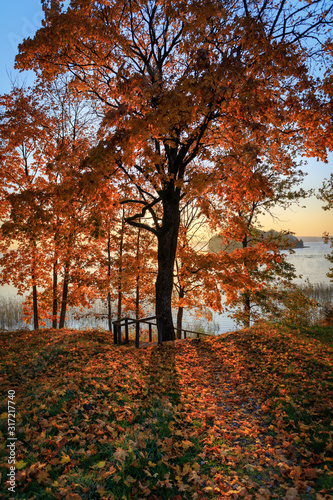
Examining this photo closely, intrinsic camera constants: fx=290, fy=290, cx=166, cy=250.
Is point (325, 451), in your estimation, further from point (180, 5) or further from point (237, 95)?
point (180, 5)

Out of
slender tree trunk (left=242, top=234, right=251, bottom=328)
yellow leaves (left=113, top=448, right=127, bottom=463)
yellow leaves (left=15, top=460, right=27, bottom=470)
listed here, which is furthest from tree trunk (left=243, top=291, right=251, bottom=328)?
yellow leaves (left=15, top=460, right=27, bottom=470)

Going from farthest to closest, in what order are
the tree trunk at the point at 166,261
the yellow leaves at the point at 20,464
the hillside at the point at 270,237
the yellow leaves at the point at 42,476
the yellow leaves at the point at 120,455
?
the hillside at the point at 270,237, the tree trunk at the point at 166,261, the yellow leaves at the point at 120,455, the yellow leaves at the point at 20,464, the yellow leaves at the point at 42,476

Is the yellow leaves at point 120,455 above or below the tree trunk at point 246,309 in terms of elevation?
below

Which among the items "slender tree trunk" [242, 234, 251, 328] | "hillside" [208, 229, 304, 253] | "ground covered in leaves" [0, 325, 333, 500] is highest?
"hillside" [208, 229, 304, 253]

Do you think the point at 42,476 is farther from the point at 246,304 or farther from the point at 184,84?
the point at 246,304

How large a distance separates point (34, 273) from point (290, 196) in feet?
52.1

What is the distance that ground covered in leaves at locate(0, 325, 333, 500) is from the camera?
11.4 feet

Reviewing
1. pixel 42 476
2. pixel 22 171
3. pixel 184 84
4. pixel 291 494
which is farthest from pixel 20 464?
pixel 22 171

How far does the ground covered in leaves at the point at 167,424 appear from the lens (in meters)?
3.48

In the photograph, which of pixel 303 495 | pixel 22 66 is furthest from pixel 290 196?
pixel 303 495

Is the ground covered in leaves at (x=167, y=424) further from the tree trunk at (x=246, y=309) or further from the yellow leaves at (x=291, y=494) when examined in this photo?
the tree trunk at (x=246, y=309)

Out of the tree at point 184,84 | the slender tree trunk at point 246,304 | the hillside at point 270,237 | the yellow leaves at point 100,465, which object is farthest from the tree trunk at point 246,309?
the yellow leaves at point 100,465

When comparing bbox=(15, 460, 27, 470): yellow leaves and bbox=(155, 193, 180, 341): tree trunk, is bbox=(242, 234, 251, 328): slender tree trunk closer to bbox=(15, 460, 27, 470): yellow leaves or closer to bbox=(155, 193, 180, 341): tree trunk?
bbox=(155, 193, 180, 341): tree trunk

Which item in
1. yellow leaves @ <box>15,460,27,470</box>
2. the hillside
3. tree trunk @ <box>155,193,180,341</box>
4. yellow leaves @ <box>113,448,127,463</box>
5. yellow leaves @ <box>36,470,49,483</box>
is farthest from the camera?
the hillside
